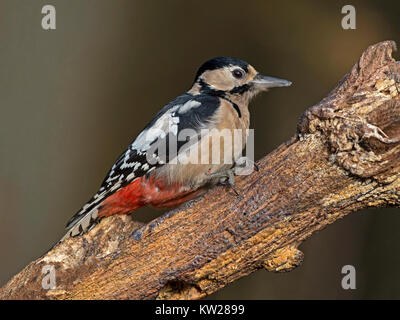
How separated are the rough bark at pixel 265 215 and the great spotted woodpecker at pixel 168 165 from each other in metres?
0.25

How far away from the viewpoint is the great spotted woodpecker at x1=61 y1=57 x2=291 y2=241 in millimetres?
3221

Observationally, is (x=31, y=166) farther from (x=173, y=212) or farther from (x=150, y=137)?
(x=173, y=212)

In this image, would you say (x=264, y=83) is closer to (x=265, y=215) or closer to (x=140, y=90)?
(x=265, y=215)

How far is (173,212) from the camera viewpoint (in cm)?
283

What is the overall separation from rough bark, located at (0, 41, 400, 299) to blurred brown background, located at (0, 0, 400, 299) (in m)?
2.70

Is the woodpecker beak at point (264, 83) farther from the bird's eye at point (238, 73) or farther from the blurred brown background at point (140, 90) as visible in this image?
the blurred brown background at point (140, 90)

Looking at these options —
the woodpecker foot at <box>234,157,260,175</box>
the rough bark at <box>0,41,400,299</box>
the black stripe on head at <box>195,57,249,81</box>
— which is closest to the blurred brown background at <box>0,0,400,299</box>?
the black stripe on head at <box>195,57,249,81</box>

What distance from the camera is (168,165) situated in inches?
131

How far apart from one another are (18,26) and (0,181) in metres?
1.53

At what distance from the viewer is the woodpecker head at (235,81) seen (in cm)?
374

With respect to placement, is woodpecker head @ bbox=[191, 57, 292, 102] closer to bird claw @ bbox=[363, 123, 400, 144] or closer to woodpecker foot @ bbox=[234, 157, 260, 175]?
woodpecker foot @ bbox=[234, 157, 260, 175]

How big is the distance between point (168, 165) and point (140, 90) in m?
2.93

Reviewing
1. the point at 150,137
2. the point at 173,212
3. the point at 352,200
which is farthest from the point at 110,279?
the point at 352,200

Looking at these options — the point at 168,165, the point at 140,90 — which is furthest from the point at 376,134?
the point at 140,90
